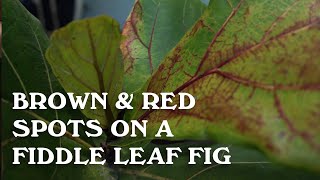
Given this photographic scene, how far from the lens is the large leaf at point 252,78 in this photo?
254mm

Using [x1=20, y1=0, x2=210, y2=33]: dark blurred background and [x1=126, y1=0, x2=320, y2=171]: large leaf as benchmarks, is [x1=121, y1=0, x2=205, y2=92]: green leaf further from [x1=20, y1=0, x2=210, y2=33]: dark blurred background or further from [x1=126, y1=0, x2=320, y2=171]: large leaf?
[x1=20, y1=0, x2=210, y2=33]: dark blurred background

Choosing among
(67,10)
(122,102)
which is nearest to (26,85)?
(122,102)

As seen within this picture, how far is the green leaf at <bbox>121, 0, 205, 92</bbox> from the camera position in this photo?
442mm

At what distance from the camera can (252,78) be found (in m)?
0.29

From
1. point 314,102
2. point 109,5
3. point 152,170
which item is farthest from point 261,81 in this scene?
point 109,5

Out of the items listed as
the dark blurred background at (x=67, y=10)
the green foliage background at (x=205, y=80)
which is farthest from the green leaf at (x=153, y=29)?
the dark blurred background at (x=67, y=10)

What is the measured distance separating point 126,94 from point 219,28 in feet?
0.27

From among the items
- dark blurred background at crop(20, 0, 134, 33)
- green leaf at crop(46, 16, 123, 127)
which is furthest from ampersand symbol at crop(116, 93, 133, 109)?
dark blurred background at crop(20, 0, 134, 33)

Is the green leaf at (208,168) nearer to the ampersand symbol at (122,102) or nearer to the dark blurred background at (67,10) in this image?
Answer: the ampersand symbol at (122,102)

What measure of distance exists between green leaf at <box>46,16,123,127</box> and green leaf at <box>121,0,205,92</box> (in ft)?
0.25

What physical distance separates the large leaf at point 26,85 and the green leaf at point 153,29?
3.1 inches

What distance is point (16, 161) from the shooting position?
34cm

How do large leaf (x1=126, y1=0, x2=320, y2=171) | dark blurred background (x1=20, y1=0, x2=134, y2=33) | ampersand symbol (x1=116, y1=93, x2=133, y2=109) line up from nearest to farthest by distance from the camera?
large leaf (x1=126, y1=0, x2=320, y2=171) < ampersand symbol (x1=116, y1=93, x2=133, y2=109) < dark blurred background (x1=20, y1=0, x2=134, y2=33)

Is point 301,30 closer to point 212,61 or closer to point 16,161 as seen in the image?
point 212,61
